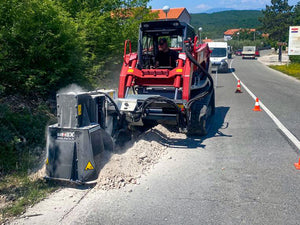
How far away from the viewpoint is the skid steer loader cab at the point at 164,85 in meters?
6.71

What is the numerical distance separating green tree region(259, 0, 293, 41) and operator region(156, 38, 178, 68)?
5920 cm

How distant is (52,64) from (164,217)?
18.6 feet

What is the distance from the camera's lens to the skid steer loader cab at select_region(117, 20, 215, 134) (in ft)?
22.0

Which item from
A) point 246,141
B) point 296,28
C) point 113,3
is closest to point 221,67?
point 296,28

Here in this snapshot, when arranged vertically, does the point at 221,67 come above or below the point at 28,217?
above

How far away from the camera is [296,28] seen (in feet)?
96.5

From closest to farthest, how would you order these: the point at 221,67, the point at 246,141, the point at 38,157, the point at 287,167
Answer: the point at 287,167
the point at 38,157
the point at 246,141
the point at 221,67

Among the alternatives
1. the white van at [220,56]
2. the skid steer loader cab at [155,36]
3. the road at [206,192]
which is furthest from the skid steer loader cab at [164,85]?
the white van at [220,56]

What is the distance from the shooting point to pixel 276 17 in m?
71.9

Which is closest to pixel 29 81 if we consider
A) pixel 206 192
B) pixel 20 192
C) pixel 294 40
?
pixel 20 192

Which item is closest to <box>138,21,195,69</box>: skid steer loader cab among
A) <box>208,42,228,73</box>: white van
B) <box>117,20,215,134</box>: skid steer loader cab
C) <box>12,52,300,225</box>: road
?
<box>117,20,215,134</box>: skid steer loader cab

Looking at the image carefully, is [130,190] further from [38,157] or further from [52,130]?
[38,157]

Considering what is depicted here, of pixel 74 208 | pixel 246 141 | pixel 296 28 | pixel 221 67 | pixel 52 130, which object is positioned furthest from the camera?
pixel 296 28

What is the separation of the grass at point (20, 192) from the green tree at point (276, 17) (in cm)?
6370
